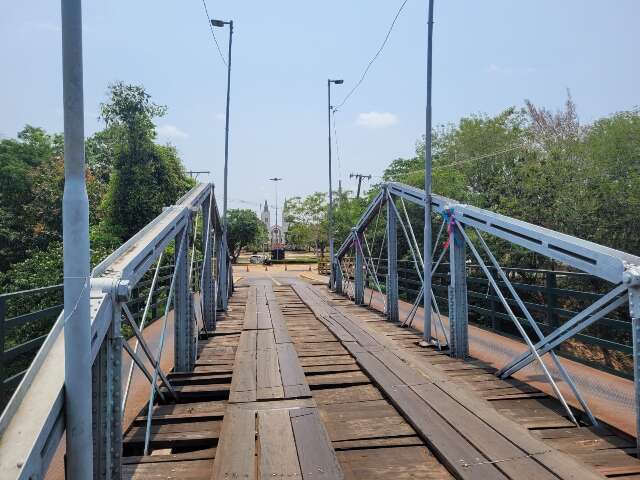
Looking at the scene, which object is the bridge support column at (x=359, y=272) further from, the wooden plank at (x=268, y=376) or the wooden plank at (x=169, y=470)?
the wooden plank at (x=169, y=470)

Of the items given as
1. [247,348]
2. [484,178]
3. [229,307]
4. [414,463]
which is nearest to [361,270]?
[229,307]

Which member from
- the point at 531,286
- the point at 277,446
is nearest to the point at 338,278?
the point at 531,286

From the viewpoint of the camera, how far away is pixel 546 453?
3963 mm

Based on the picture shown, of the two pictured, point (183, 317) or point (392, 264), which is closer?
point (183, 317)

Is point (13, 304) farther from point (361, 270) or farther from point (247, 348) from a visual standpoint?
point (361, 270)

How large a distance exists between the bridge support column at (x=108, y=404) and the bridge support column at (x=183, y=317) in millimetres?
2918

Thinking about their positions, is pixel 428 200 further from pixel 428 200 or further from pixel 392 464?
pixel 392 464

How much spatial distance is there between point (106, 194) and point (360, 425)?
2149 cm

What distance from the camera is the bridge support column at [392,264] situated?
37.5 feet

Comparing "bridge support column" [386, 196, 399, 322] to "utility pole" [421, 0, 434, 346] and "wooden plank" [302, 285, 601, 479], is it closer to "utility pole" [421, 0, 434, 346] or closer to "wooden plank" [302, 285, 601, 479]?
A: "utility pole" [421, 0, 434, 346]

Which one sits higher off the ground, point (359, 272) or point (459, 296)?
point (459, 296)

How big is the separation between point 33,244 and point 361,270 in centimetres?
1929

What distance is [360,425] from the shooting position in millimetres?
4828

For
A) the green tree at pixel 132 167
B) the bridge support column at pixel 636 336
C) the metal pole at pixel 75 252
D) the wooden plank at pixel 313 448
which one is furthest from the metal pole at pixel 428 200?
the green tree at pixel 132 167
